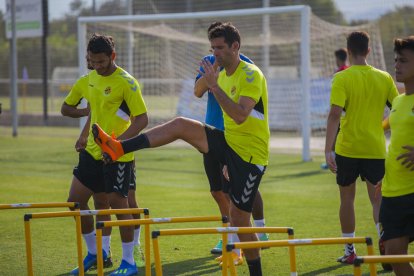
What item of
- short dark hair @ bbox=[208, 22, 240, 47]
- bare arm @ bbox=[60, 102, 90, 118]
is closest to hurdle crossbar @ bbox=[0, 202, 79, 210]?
bare arm @ bbox=[60, 102, 90, 118]

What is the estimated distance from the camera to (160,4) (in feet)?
90.5

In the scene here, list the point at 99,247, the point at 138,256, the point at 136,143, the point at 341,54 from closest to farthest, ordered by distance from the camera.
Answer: the point at 99,247, the point at 136,143, the point at 138,256, the point at 341,54

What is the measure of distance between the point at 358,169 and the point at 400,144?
7.76ft

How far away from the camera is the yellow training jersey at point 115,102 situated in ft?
25.4

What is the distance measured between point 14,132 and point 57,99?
1282 centimetres

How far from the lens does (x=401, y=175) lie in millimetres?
5625

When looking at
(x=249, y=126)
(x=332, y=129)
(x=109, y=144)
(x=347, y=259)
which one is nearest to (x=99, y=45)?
(x=109, y=144)

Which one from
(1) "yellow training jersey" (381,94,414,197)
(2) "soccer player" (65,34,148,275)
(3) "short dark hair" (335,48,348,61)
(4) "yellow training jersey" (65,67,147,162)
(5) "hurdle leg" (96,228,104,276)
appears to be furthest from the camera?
(3) "short dark hair" (335,48,348,61)

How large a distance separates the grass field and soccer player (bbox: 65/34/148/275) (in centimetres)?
61

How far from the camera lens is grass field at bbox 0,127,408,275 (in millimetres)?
8258

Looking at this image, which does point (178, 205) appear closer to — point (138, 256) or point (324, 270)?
point (138, 256)

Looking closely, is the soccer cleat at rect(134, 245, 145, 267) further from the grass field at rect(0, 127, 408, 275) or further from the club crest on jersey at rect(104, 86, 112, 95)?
the club crest on jersey at rect(104, 86, 112, 95)

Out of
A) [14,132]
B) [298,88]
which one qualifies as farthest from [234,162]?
[14,132]

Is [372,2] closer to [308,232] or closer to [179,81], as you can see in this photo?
[179,81]
